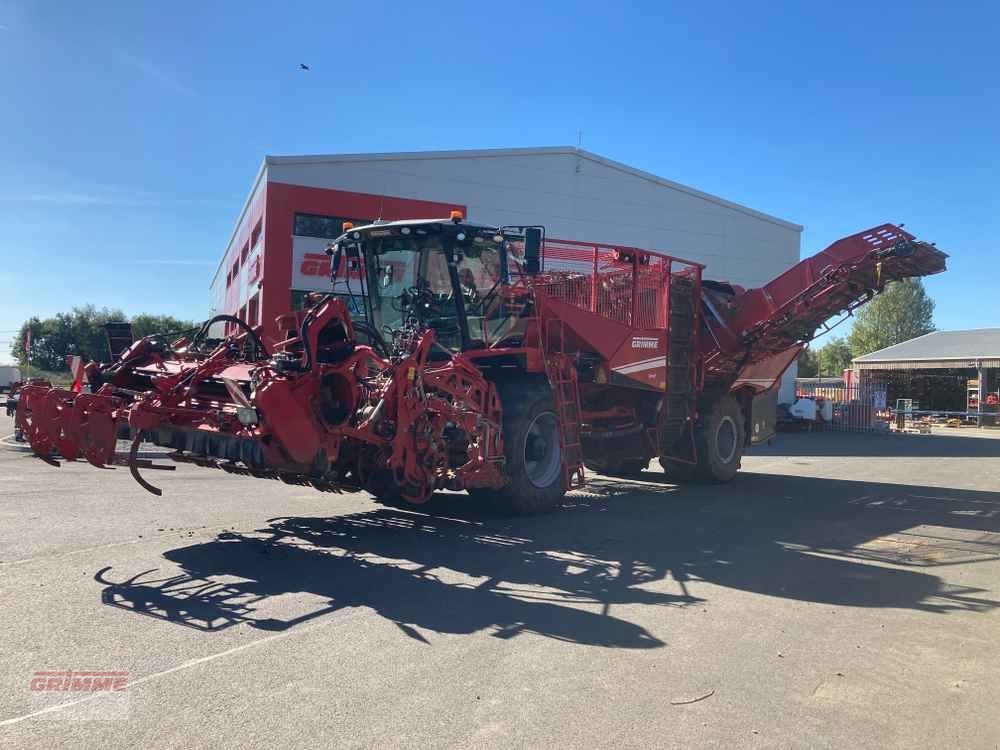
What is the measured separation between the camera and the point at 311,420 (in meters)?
6.35

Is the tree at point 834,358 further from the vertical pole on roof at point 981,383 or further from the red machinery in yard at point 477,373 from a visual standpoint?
the red machinery in yard at point 477,373

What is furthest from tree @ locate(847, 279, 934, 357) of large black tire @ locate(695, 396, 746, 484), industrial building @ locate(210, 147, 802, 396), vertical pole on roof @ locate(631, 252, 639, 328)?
vertical pole on roof @ locate(631, 252, 639, 328)

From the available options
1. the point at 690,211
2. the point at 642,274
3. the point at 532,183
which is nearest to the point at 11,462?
the point at 642,274

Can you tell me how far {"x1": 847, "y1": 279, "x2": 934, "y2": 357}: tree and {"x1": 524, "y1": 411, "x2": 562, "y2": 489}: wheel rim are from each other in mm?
70098

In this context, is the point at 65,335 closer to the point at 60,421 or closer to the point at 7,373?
the point at 7,373

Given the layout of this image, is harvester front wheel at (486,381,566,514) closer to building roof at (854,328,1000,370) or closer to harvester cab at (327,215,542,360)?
harvester cab at (327,215,542,360)

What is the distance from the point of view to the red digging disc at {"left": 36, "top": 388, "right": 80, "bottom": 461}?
6891mm

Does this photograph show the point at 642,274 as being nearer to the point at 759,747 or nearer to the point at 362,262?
the point at 362,262

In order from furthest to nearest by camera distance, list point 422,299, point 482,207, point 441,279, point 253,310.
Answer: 1. point 253,310
2. point 482,207
3. point 422,299
4. point 441,279

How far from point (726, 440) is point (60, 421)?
9628 mm

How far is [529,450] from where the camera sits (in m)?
8.87

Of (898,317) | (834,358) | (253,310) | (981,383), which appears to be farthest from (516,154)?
(834,358)

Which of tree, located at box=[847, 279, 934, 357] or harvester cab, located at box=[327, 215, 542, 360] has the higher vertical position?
tree, located at box=[847, 279, 934, 357]

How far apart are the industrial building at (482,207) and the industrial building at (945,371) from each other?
15.7m
